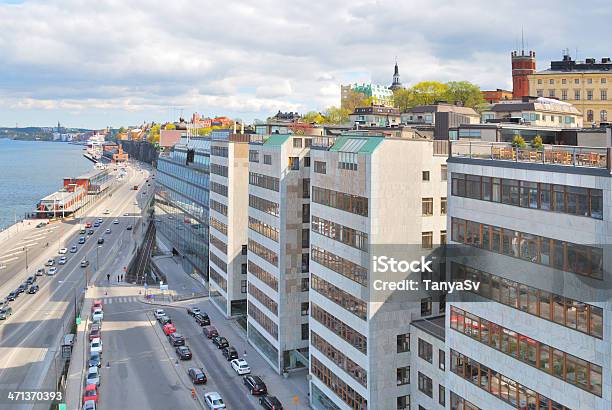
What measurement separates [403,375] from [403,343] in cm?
258

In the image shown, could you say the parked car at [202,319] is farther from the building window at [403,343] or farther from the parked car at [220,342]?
the building window at [403,343]

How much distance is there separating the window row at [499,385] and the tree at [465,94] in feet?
371

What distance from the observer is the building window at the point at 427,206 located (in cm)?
4812

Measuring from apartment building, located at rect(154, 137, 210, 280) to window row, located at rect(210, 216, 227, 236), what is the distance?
32.2 feet

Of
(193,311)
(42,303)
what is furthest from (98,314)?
(42,303)

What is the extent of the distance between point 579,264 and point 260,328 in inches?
1862

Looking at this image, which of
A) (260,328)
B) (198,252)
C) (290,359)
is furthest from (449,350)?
(198,252)

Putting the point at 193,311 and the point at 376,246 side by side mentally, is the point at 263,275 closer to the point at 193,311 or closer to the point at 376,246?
the point at 193,311

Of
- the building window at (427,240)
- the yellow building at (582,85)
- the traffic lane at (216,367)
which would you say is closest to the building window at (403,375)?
the building window at (427,240)

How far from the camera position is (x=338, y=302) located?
5081 centimetres

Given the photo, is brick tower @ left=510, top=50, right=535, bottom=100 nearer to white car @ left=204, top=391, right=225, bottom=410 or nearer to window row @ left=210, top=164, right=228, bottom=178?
window row @ left=210, top=164, right=228, bottom=178

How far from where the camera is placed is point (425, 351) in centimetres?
4562

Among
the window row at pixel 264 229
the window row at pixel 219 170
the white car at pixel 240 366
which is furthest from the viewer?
the window row at pixel 219 170

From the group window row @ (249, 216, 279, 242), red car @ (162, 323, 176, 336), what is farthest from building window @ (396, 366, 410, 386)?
red car @ (162, 323, 176, 336)
